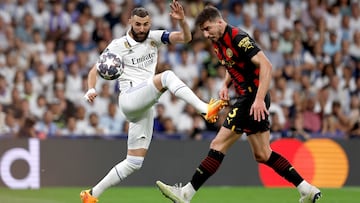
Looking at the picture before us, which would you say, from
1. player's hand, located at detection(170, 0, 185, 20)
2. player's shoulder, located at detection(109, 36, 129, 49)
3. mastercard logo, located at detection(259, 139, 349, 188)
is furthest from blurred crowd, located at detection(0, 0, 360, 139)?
player's hand, located at detection(170, 0, 185, 20)

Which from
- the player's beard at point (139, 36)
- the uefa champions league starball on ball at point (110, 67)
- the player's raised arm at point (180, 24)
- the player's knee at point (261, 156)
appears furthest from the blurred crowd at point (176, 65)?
the player's knee at point (261, 156)

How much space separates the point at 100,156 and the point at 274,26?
6.27m

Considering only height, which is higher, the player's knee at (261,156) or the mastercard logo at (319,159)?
the player's knee at (261,156)

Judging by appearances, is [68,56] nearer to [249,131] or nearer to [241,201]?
[241,201]

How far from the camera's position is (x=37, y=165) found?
1681cm

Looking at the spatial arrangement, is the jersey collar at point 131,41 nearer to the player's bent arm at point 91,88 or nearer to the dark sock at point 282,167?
the player's bent arm at point 91,88

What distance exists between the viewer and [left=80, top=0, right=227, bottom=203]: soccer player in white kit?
10766mm

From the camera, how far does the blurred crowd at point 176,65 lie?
59.9ft

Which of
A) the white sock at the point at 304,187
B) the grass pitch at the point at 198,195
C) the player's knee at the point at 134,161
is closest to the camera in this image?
the white sock at the point at 304,187

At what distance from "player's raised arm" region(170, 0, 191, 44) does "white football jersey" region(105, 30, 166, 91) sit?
24cm

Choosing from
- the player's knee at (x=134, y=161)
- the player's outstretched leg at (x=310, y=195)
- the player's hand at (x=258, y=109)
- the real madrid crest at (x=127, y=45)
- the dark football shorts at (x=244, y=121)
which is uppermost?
the real madrid crest at (x=127, y=45)

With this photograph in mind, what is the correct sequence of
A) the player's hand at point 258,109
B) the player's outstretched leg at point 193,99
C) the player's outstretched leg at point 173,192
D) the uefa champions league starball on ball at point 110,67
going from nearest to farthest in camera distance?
1. the player's outstretched leg at point 193,99
2. the player's hand at point 258,109
3. the player's outstretched leg at point 173,192
4. the uefa champions league starball on ball at point 110,67

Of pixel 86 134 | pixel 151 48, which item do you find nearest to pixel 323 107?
pixel 86 134

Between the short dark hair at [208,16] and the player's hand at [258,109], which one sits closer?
the player's hand at [258,109]
